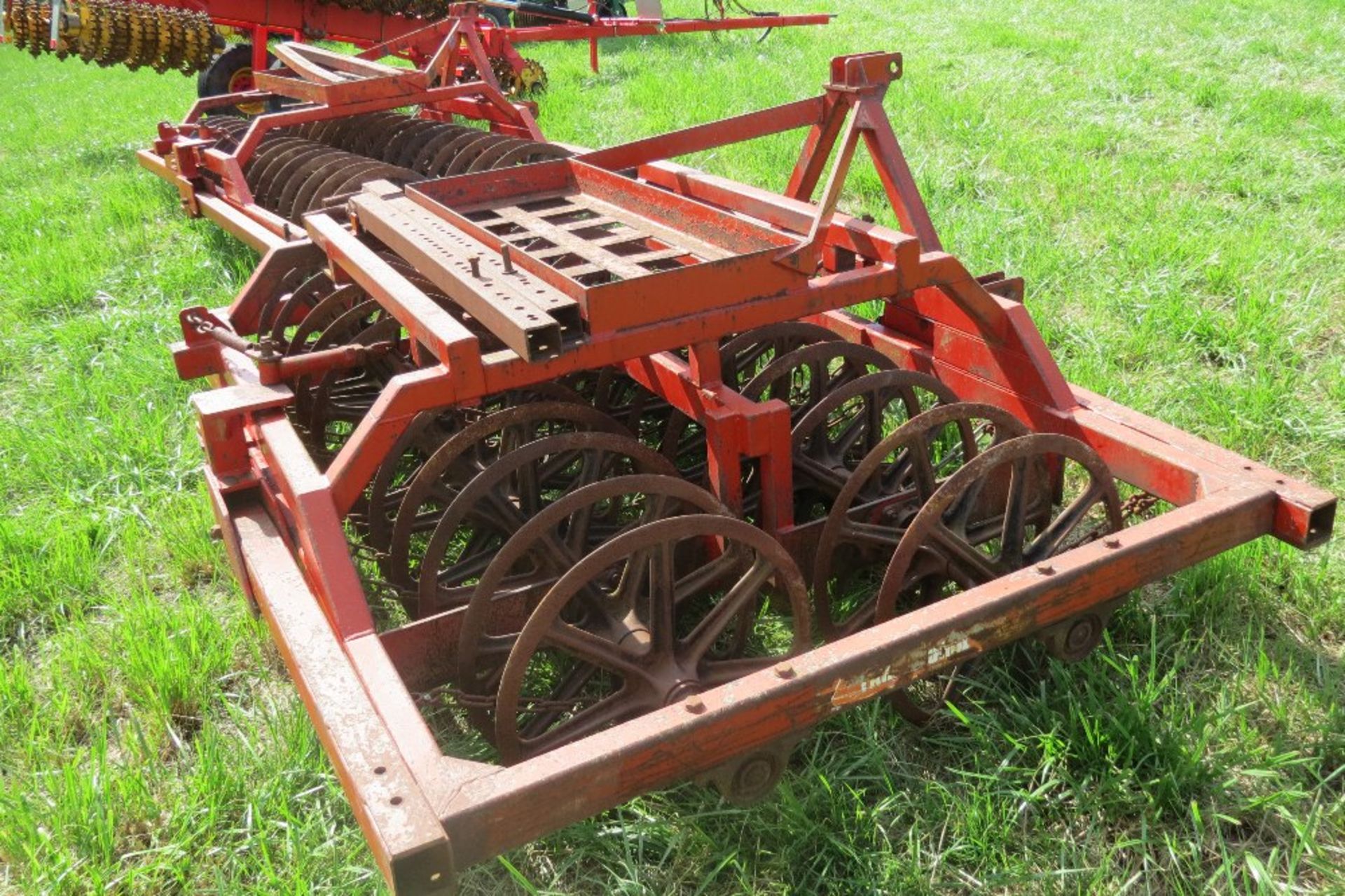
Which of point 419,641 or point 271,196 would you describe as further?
point 271,196

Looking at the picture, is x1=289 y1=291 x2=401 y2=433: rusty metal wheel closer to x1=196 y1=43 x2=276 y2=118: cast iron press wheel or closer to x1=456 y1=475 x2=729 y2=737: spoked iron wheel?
x1=456 y1=475 x2=729 y2=737: spoked iron wheel

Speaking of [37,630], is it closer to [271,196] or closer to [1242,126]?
[271,196]

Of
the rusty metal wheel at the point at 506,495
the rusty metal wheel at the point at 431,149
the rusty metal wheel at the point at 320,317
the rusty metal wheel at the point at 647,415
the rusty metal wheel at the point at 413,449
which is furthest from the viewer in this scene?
the rusty metal wheel at the point at 431,149

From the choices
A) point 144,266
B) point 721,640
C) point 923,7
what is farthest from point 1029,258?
point 923,7

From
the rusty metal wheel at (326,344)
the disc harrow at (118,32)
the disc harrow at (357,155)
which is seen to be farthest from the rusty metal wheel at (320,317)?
the disc harrow at (118,32)

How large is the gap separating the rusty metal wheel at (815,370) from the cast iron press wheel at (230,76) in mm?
6938

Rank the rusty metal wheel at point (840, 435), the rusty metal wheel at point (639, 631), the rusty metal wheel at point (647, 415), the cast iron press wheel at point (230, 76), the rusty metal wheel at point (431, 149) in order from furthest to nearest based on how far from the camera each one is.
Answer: the cast iron press wheel at point (230, 76)
the rusty metal wheel at point (431, 149)
the rusty metal wheel at point (647, 415)
the rusty metal wheel at point (840, 435)
the rusty metal wheel at point (639, 631)

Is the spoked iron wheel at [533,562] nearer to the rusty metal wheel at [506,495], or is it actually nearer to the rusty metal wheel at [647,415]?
the rusty metal wheel at [506,495]

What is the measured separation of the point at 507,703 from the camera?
7.61 ft

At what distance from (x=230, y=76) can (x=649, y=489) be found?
8.29 m

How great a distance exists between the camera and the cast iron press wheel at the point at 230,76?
9.22 m

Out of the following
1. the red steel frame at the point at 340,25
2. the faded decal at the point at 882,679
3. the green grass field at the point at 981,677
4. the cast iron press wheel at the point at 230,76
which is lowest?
the green grass field at the point at 981,677

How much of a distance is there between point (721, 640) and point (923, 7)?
15.2 meters

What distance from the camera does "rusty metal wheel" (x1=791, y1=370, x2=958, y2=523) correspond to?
117 inches
